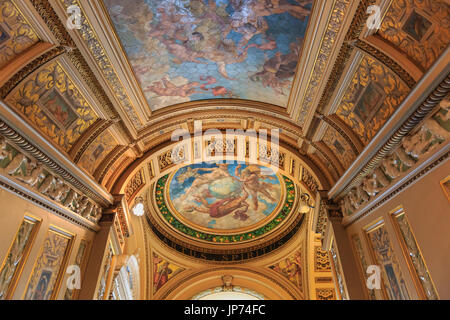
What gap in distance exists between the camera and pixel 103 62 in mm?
5992

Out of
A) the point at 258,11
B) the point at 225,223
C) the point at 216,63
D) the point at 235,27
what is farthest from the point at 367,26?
the point at 225,223

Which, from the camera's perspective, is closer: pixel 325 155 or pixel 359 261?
pixel 359 261

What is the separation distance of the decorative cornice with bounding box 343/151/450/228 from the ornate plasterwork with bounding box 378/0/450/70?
144 cm

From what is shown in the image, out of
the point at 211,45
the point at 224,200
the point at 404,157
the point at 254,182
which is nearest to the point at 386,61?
the point at 404,157

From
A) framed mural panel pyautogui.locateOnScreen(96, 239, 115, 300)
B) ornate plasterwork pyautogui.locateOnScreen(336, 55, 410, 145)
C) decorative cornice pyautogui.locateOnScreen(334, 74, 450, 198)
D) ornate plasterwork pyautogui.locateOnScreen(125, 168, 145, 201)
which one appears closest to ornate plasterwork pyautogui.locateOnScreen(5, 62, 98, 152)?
ornate plasterwork pyautogui.locateOnScreen(125, 168, 145, 201)

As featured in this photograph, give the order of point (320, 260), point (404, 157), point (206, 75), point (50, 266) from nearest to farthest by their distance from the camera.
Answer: point (404, 157)
point (50, 266)
point (206, 75)
point (320, 260)

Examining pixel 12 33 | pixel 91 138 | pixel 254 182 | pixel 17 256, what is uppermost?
pixel 254 182

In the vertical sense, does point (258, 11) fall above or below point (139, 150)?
above

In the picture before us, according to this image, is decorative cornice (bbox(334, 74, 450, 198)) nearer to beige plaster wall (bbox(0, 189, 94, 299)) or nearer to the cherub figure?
beige plaster wall (bbox(0, 189, 94, 299))

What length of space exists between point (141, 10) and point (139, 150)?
410cm

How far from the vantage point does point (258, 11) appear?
227 inches

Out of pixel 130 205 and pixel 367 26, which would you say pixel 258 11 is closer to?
pixel 367 26

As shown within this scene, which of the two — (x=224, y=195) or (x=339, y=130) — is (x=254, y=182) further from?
(x=339, y=130)

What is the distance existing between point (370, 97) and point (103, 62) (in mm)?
5509
